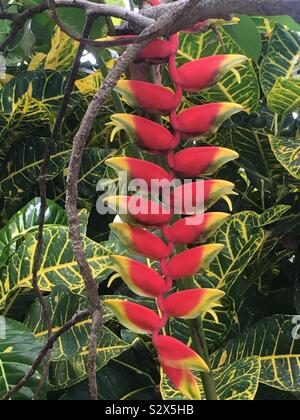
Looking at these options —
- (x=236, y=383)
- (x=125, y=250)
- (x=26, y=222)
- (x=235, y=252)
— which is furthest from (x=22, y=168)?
(x=236, y=383)

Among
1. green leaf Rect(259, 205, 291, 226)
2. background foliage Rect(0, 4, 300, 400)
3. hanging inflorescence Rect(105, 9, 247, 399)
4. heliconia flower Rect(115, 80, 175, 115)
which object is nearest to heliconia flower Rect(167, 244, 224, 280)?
hanging inflorescence Rect(105, 9, 247, 399)

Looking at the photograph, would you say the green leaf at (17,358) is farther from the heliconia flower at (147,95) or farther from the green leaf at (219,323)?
the heliconia flower at (147,95)

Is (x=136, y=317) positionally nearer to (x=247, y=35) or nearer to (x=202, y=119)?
(x=202, y=119)

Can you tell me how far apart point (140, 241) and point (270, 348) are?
35 cm

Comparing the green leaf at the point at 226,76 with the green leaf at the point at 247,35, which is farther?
the green leaf at the point at 226,76

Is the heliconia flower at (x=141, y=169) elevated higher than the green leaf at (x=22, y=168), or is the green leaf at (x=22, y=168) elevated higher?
the heliconia flower at (x=141, y=169)

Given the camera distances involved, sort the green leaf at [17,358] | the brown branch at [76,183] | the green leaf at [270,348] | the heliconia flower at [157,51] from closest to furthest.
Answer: the brown branch at [76,183] < the heliconia flower at [157,51] < the green leaf at [17,358] < the green leaf at [270,348]

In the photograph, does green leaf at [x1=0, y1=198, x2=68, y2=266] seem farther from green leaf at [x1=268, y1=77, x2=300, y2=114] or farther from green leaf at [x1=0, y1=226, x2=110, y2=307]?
green leaf at [x1=268, y1=77, x2=300, y2=114]

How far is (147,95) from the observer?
41 centimetres

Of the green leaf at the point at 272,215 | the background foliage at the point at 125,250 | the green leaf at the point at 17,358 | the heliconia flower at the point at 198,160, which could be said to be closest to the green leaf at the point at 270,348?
the background foliage at the point at 125,250

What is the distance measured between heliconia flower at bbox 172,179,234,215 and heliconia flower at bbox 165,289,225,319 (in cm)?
6

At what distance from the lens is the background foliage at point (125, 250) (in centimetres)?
65

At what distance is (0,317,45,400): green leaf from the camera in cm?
56

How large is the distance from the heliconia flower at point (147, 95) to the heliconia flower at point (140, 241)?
0.29 ft
